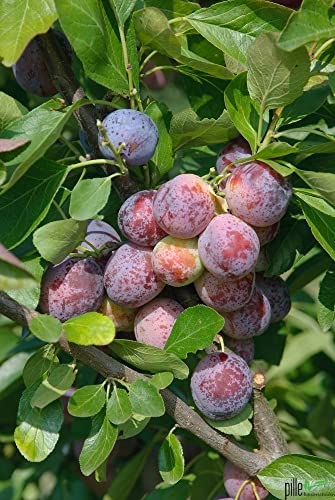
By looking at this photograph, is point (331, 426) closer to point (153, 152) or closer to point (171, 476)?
point (171, 476)

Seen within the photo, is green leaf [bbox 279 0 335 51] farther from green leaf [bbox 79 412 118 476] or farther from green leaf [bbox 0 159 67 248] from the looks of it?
green leaf [bbox 79 412 118 476]

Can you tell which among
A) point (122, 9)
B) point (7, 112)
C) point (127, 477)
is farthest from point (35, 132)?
point (127, 477)

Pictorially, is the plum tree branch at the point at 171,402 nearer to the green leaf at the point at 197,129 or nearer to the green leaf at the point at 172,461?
the green leaf at the point at 172,461

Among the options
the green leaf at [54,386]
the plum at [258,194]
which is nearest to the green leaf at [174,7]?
the plum at [258,194]

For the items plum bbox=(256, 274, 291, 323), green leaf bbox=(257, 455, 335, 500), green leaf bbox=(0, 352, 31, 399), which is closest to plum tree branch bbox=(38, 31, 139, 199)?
plum bbox=(256, 274, 291, 323)

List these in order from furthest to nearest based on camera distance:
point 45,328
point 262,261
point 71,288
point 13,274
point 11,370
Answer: point 11,370 → point 262,261 → point 71,288 → point 45,328 → point 13,274

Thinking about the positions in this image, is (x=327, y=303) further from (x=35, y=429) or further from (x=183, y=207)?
(x=35, y=429)
